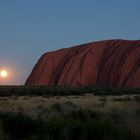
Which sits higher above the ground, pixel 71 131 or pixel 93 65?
pixel 71 131

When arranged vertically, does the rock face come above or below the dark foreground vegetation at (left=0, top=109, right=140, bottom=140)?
below

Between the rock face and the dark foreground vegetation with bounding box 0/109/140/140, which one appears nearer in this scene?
the dark foreground vegetation with bounding box 0/109/140/140

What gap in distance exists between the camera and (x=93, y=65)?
114 meters

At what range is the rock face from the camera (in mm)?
105062

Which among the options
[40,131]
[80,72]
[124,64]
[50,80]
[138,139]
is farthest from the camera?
[50,80]

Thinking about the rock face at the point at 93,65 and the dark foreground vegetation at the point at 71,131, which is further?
the rock face at the point at 93,65

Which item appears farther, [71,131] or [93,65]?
[93,65]

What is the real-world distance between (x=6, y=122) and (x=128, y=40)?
104 meters

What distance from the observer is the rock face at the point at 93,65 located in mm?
105062

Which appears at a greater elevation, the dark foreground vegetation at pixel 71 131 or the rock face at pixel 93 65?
the dark foreground vegetation at pixel 71 131

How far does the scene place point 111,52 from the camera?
115m

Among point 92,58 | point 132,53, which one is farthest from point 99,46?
point 132,53

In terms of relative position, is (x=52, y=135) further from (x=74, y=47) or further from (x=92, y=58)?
(x=74, y=47)

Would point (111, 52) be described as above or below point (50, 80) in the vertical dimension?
above
